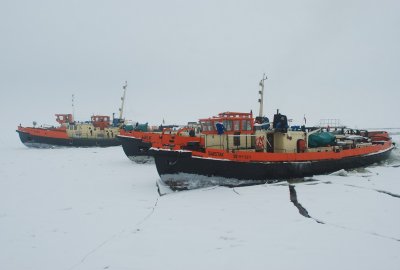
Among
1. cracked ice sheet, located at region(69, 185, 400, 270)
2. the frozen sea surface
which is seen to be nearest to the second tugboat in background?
the frozen sea surface

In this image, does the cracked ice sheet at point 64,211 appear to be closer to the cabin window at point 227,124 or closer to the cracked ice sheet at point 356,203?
the cabin window at point 227,124

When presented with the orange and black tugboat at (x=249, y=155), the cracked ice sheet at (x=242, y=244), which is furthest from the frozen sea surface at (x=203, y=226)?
the orange and black tugboat at (x=249, y=155)

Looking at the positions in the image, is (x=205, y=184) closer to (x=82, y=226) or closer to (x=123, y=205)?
(x=123, y=205)

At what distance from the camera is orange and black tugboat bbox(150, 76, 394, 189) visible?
12492mm

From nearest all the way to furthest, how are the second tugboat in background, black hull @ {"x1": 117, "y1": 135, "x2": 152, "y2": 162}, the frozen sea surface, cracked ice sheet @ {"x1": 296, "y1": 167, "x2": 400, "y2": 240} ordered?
the frozen sea surface, cracked ice sheet @ {"x1": 296, "y1": 167, "x2": 400, "y2": 240}, black hull @ {"x1": 117, "y1": 135, "x2": 152, "y2": 162}, the second tugboat in background

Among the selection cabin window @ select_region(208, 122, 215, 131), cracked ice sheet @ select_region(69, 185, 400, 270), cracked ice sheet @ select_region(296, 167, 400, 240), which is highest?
cabin window @ select_region(208, 122, 215, 131)

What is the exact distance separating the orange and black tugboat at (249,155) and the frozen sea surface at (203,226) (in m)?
0.79

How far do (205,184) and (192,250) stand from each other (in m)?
6.21

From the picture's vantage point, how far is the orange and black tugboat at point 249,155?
12.5m

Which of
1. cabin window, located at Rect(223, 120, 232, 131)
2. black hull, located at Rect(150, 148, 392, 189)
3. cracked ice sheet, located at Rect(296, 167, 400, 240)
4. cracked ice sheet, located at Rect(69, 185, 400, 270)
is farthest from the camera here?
cabin window, located at Rect(223, 120, 232, 131)

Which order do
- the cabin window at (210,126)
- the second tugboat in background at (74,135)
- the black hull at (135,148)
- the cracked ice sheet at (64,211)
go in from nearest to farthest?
the cracked ice sheet at (64,211)
the cabin window at (210,126)
the black hull at (135,148)
the second tugboat in background at (74,135)

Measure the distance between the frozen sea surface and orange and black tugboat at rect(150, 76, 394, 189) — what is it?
788 millimetres

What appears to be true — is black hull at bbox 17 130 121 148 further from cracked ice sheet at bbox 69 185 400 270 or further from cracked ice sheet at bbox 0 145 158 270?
cracked ice sheet at bbox 69 185 400 270

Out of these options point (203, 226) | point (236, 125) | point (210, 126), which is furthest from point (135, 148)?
point (203, 226)
